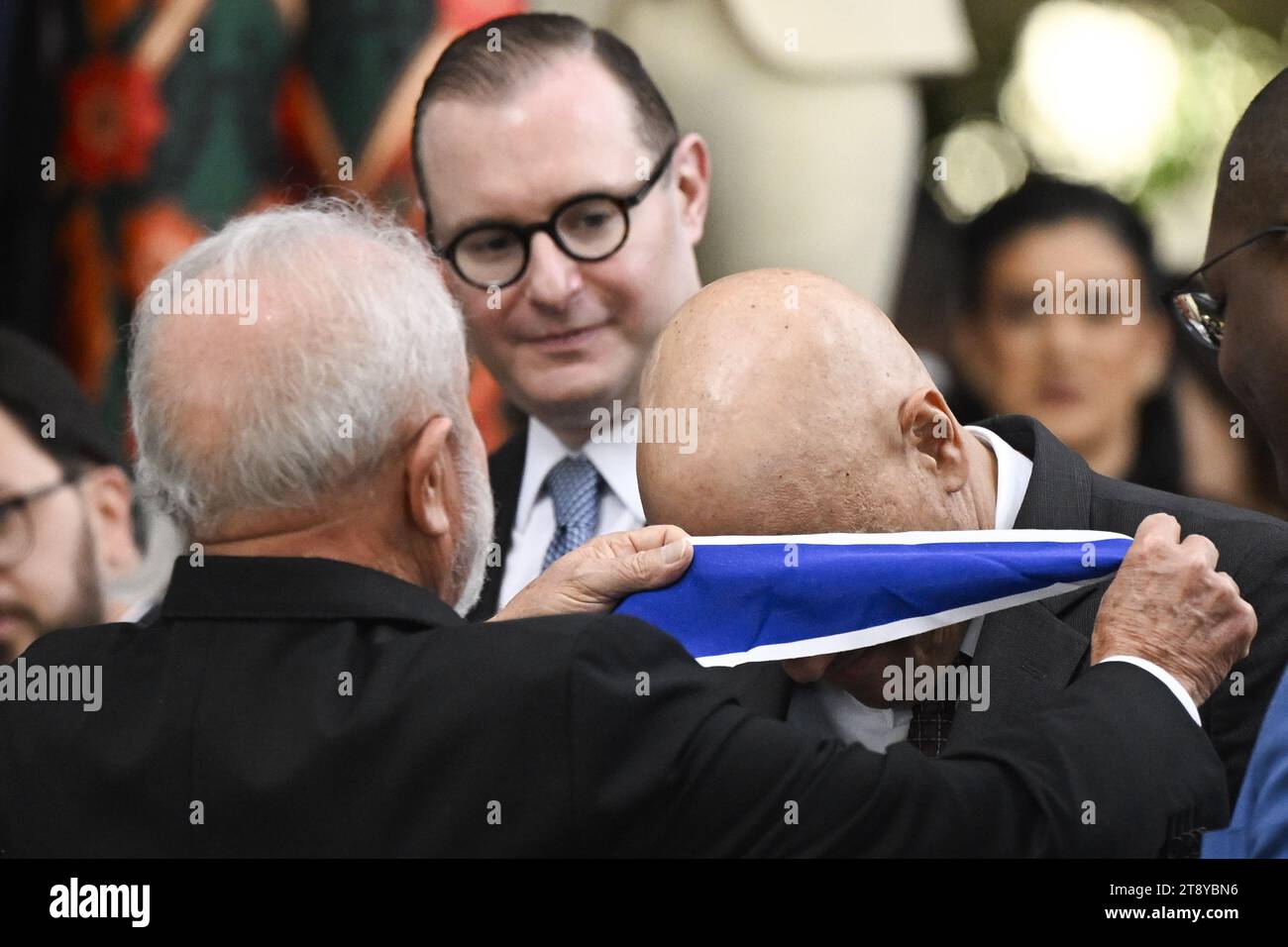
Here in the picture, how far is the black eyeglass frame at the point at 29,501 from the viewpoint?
418 centimetres

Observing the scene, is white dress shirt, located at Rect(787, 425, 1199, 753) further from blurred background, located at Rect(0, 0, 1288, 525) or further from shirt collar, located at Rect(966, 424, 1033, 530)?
blurred background, located at Rect(0, 0, 1288, 525)

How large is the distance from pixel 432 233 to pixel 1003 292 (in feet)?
5.65

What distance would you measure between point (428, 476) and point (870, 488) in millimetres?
606

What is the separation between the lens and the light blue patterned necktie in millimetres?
3303

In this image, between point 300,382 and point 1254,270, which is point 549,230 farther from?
point 1254,270

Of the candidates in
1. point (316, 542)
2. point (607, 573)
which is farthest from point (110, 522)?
point (607, 573)

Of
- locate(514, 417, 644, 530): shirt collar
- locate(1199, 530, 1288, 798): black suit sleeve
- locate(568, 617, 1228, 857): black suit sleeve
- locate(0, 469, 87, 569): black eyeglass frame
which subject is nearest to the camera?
locate(568, 617, 1228, 857): black suit sleeve

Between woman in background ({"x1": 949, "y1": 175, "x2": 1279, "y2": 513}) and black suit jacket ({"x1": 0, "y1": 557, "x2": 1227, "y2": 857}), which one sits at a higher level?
woman in background ({"x1": 949, "y1": 175, "x2": 1279, "y2": 513})

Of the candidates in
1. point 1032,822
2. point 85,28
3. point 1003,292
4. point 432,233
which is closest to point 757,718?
point 1032,822

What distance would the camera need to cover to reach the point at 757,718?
1.99 meters

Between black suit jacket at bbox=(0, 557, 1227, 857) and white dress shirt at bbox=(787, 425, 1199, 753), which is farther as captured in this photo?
white dress shirt at bbox=(787, 425, 1199, 753)

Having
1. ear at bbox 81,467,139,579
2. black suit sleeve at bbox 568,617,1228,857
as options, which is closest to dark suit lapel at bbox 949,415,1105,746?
black suit sleeve at bbox 568,617,1228,857

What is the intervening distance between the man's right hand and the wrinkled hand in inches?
22.8

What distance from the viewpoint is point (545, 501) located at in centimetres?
343
